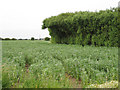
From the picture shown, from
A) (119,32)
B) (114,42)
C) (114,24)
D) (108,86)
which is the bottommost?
(108,86)

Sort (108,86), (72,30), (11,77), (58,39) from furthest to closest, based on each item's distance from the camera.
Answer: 1. (58,39)
2. (72,30)
3. (11,77)
4. (108,86)

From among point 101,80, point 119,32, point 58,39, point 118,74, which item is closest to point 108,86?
point 101,80

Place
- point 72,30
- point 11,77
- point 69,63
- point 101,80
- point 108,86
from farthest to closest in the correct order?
point 72,30 → point 69,63 → point 11,77 → point 101,80 → point 108,86

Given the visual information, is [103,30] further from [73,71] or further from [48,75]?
[48,75]

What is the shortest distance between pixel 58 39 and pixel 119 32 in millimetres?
12115

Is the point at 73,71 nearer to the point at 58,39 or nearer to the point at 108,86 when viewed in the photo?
the point at 108,86

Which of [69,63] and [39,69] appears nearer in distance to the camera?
[39,69]

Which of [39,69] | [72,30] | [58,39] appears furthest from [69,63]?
[58,39]

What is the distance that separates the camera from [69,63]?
569 cm

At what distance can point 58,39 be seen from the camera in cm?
2289

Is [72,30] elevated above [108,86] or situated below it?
above

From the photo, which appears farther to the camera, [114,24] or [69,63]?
[114,24]

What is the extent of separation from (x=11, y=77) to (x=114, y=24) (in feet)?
35.9

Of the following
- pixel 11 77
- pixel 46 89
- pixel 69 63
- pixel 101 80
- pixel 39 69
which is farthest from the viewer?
pixel 69 63
